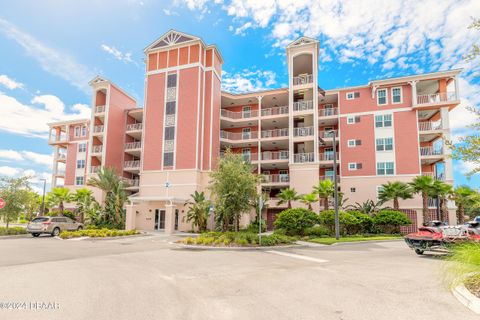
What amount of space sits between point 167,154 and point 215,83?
992cm

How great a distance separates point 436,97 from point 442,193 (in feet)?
35.5

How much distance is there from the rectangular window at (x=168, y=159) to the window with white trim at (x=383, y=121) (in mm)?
22785

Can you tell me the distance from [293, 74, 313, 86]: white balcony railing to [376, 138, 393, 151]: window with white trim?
9.96m

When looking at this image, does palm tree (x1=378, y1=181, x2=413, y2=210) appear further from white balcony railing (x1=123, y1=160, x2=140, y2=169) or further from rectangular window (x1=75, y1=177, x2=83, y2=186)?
rectangular window (x1=75, y1=177, x2=83, y2=186)

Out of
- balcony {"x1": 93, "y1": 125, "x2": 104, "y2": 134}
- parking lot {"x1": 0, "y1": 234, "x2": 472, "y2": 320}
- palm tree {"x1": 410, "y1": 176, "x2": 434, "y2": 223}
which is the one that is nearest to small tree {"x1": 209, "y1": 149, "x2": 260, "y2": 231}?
parking lot {"x1": 0, "y1": 234, "x2": 472, "y2": 320}

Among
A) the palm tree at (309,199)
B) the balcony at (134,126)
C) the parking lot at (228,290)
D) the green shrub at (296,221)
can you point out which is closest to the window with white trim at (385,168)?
the palm tree at (309,199)

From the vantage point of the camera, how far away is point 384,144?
111 feet

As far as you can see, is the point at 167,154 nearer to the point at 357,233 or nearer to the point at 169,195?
the point at 169,195

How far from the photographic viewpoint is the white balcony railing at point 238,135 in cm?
3797

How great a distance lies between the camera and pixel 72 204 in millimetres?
41688

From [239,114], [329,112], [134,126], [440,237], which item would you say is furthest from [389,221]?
[134,126]

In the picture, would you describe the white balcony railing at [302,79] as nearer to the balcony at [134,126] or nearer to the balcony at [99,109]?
the balcony at [134,126]

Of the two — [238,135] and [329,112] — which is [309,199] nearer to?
[329,112]

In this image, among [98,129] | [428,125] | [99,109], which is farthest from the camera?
[99,109]
